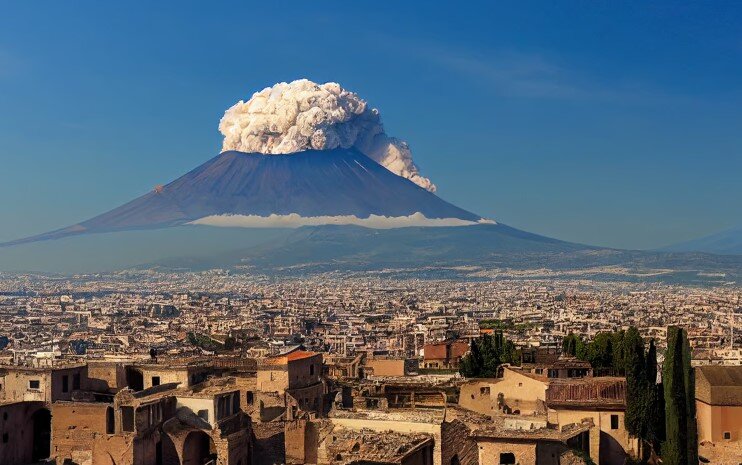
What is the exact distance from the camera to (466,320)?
3425 inches

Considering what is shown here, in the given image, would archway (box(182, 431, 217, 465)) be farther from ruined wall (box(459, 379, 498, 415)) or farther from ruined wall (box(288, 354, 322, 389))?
ruined wall (box(459, 379, 498, 415))

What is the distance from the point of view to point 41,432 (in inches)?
1099

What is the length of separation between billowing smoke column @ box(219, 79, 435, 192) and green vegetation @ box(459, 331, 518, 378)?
128 meters

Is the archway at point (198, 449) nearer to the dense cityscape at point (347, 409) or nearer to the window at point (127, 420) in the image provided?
the dense cityscape at point (347, 409)

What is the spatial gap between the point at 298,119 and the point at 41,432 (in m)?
147

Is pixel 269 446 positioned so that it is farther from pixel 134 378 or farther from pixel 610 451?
pixel 610 451

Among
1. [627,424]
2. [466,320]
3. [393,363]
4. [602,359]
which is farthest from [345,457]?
[466,320]

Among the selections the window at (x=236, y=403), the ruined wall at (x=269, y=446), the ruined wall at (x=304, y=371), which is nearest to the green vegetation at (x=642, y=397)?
the ruined wall at (x=269, y=446)

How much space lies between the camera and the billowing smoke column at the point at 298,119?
549ft

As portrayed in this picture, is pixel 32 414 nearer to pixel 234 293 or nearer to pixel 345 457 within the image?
pixel 345 457

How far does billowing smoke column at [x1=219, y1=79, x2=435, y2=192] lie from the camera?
167 metres

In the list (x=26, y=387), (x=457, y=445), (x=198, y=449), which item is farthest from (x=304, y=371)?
(x=457, y=445)

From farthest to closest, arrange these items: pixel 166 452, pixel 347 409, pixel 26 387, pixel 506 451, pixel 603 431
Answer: pixel 26 387 → pixel 347 409 → pixel 603 431 → pixel 166 452 → pixel 506 451

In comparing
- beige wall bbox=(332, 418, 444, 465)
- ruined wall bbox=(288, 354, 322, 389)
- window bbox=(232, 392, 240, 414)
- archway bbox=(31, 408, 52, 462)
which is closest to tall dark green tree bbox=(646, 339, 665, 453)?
beige wall bbox=(332, 418, 444, 465)
